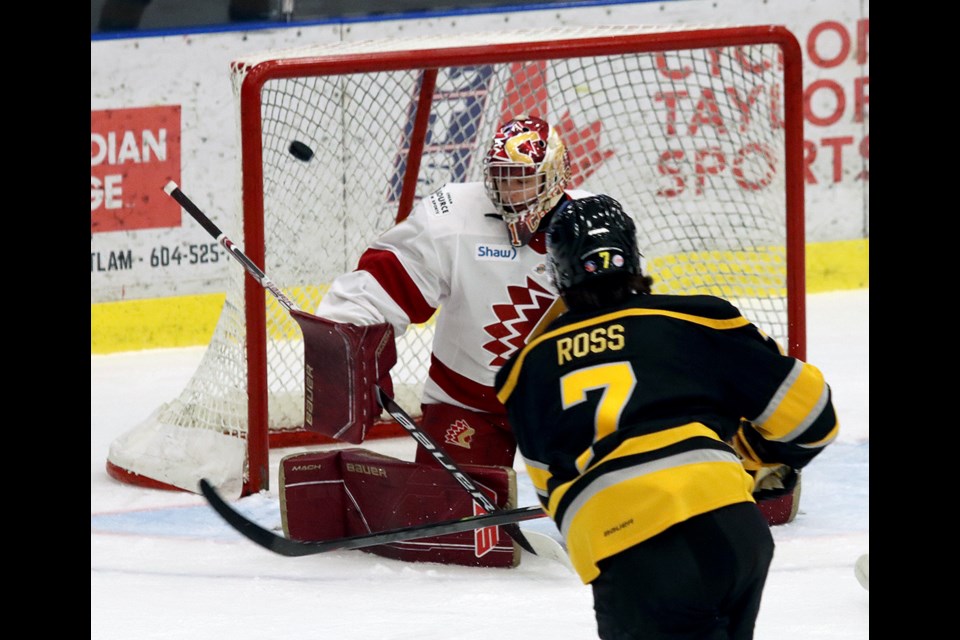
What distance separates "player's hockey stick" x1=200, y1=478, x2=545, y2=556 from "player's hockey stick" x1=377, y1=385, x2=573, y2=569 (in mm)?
54

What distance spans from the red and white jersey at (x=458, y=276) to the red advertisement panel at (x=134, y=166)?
2179 millimetres

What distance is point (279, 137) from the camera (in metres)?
4.03

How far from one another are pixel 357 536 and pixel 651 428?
133 cm

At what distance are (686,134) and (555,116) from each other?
544 millimetres

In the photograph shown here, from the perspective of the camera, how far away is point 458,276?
3236 mm

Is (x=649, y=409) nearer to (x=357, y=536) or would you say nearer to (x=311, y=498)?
(x=357, y=536)

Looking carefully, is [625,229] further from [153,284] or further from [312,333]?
[153,284]

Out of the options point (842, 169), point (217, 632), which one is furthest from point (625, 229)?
point (842, 169)

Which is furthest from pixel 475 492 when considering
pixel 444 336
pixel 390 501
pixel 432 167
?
pixel 432 167

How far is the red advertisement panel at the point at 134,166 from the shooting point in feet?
17.0

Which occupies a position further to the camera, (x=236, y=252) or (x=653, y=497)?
(x=236, y=252)

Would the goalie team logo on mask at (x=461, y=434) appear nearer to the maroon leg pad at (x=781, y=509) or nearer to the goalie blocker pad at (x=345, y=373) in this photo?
the goalie blocker pad at (x=345, y=373)

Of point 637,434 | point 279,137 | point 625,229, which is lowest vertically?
point 637,434
